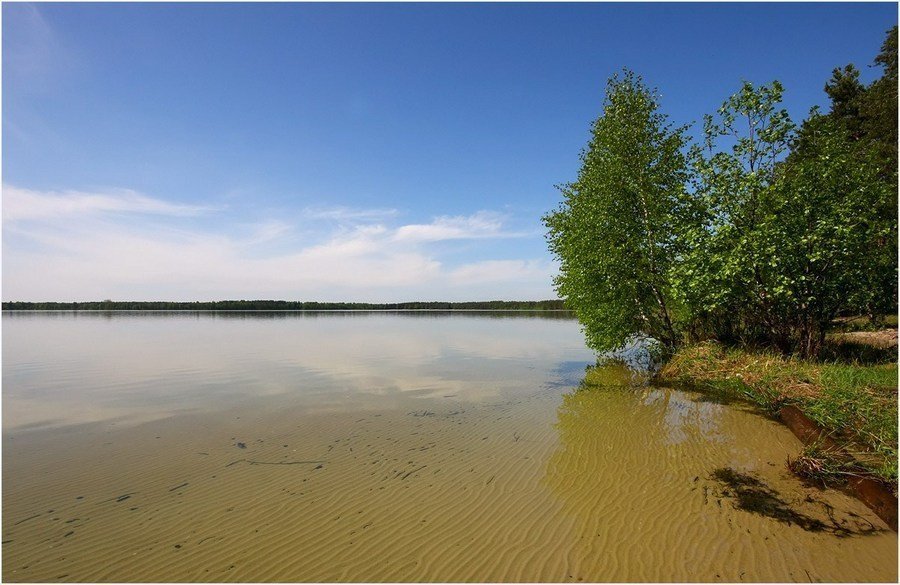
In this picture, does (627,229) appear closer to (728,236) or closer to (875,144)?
(728,236)

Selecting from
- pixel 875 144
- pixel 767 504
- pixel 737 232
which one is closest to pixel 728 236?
pixel 737 232

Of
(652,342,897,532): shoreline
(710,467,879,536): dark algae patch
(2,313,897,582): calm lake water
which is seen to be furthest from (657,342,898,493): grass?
(710,467,879,536): dark algae patch

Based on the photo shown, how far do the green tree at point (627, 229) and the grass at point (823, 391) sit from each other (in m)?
3.22

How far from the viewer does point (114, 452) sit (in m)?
9.77

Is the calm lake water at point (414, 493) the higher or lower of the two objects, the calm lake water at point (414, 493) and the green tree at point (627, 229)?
the lower

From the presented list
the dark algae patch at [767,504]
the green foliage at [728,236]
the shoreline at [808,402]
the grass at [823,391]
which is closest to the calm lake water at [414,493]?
the dark algae patch at [767,504]

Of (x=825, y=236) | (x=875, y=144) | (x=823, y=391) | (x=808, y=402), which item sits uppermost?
(x=875, y=144)

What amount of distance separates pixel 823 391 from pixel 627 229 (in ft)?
35.5

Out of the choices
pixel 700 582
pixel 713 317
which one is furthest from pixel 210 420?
pixel 713 317

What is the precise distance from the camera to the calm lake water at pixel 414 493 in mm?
5504

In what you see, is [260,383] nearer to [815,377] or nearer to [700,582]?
[700,582]

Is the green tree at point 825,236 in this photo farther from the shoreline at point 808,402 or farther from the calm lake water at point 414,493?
the calm lake water at point 414,493

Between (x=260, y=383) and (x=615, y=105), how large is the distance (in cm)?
2274

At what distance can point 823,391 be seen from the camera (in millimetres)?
11820
